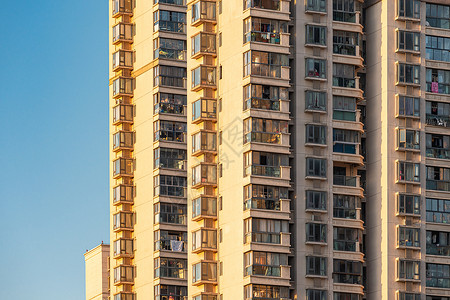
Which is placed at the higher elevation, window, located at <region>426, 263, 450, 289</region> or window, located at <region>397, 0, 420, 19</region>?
window, located at <region>397, 0, 420, 19</region>

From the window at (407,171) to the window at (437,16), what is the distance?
38.3 feet

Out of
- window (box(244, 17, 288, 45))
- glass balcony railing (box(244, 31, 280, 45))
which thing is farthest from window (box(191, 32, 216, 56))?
glass balcony railing (box(244, 31, 280, 45))

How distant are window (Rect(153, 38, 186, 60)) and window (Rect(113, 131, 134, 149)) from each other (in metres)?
7.38

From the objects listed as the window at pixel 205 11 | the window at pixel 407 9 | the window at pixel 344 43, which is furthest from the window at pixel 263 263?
the window at pixel 407 9

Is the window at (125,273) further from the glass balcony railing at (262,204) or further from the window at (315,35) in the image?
the window at (315,35)

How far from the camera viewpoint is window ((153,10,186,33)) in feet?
440

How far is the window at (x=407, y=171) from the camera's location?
4518 inches

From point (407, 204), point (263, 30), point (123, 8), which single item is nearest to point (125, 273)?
point (123, 8)

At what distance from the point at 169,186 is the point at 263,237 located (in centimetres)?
2174

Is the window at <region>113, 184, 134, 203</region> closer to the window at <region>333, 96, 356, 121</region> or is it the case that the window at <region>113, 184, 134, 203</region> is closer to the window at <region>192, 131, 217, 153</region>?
the window at <region>192, 131, 217, 153</region>

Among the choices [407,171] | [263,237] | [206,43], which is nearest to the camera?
[263,237]

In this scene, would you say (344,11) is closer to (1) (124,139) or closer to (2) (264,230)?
(2) (264,230)

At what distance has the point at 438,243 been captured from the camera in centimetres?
11525

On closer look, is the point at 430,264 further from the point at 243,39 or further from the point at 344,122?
the point at 243,39
